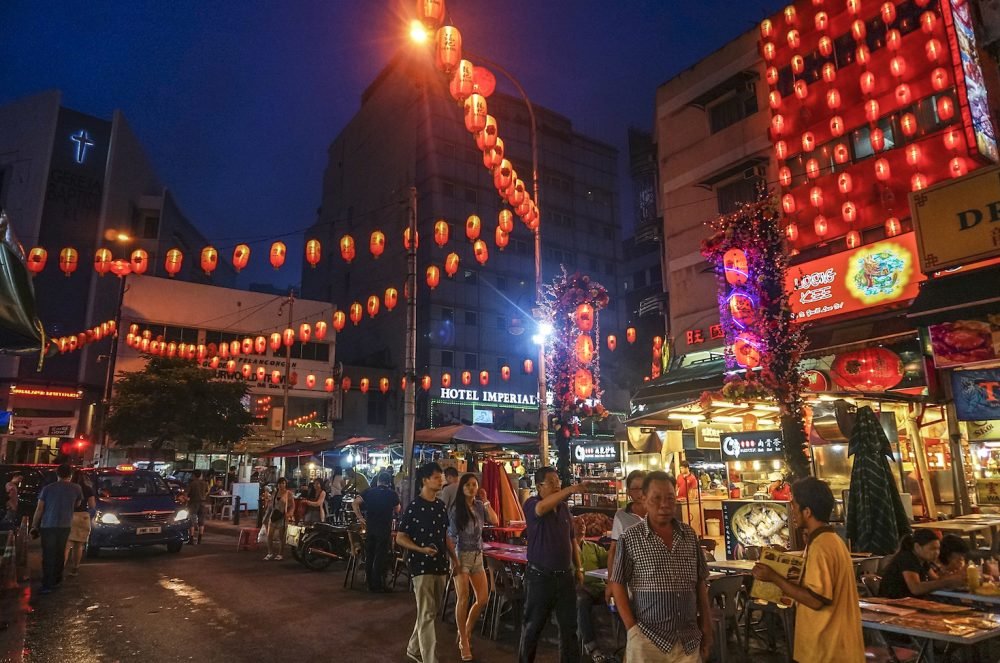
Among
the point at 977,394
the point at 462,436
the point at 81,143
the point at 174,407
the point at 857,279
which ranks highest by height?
the point at 81,143

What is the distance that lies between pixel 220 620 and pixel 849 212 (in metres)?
16.8

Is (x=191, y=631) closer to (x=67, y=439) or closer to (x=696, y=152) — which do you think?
(x=696, y=152)

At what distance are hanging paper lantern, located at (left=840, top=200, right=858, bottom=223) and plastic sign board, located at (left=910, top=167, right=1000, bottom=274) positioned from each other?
1002 cm

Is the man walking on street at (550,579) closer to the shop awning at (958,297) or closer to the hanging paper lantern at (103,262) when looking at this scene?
the shop awning at (958,297)

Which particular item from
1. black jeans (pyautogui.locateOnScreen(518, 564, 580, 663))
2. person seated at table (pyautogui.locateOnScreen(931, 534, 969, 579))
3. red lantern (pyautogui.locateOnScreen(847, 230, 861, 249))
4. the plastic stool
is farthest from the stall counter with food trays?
the plastic stool

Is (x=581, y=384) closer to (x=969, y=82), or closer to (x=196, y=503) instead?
(x=969, y=82)

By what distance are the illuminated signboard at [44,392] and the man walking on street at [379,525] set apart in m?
30.6

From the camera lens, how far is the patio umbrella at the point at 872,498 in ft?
29.4

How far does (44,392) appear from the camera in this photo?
32969 millimetres

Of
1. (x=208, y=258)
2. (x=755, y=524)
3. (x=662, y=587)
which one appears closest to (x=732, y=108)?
(x=755, y=524)

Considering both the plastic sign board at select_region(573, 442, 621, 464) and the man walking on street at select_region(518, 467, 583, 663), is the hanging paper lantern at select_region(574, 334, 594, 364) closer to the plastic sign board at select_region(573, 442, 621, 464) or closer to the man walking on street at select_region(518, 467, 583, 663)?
the plastic sign board at select_region(573, 442, 621, 464)

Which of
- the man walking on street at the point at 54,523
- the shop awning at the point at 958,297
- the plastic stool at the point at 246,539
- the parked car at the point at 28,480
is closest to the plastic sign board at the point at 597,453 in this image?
the plastic stool at the point at 246,539

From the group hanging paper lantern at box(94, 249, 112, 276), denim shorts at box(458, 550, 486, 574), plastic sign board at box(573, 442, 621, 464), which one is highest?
hanging paper lantern at box(94, 249, 112, 276)

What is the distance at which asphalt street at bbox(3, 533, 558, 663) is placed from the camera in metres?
7.18
